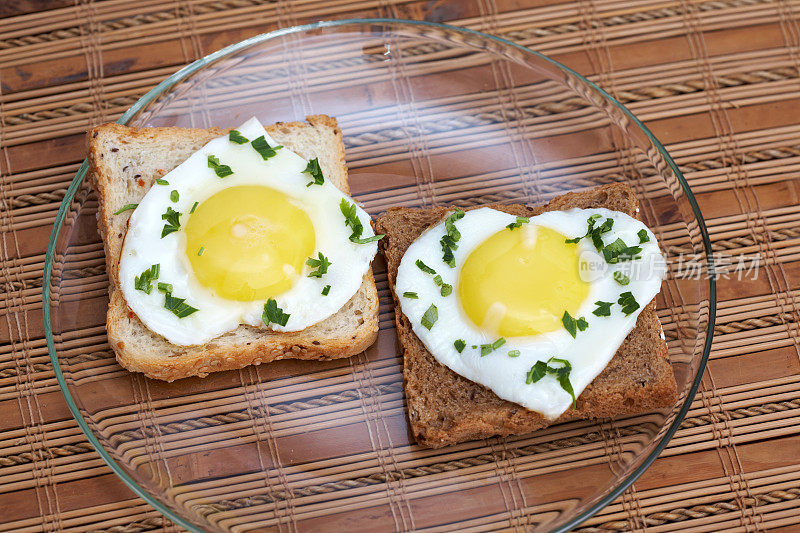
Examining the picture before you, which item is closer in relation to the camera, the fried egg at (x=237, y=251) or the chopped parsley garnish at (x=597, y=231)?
the fried egg at (x=237, y=251)

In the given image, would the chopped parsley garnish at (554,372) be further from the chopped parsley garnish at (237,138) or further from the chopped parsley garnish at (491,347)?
the chopped parsley garnish at (237,138)

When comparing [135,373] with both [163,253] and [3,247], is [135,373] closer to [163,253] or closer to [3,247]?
[163,253]

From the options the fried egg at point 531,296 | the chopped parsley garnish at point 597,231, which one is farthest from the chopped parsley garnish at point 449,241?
the chopped parsley garnish at point 597,231

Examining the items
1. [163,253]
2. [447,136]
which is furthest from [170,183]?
[447,136]

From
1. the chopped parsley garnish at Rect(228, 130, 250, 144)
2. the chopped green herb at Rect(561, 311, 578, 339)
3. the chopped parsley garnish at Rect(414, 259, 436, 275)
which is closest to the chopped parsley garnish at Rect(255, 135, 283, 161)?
the chopped parsley garnish at Rect(228, 130, 250, 144)

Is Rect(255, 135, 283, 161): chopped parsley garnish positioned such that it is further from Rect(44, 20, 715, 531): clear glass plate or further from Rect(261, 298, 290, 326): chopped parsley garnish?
Rect(261, 298, 290, 326): chopped parsley garnish

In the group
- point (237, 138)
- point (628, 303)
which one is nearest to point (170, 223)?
point (237, 138)
